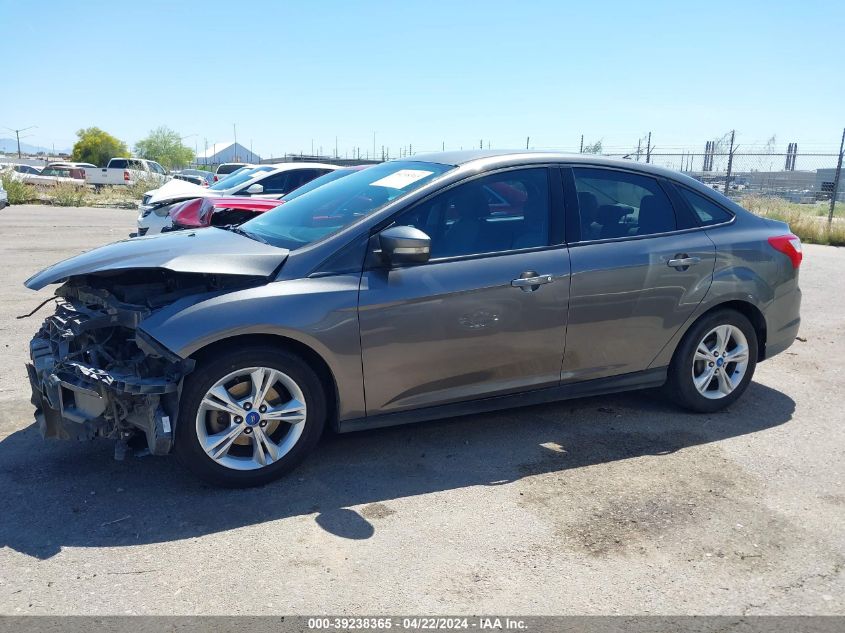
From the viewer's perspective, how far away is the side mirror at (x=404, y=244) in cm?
393

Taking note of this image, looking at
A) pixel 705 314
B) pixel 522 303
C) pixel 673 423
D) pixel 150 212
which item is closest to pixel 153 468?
pixel 522 303

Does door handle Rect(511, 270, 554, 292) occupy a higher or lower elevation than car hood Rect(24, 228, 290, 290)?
lower

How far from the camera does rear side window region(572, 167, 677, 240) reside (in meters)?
4.73

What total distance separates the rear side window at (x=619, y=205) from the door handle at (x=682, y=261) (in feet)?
0.69

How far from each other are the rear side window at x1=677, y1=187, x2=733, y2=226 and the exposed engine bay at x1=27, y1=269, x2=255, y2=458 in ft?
10.1

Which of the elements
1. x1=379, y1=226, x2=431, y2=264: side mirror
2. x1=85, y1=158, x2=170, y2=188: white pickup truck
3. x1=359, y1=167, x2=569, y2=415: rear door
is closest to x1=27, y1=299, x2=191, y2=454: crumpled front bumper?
x1=359, y1=167, x2=569, y2=415: rear door

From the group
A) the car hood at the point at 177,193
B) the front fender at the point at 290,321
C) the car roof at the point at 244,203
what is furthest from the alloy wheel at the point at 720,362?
the car hood at the point at 177,193

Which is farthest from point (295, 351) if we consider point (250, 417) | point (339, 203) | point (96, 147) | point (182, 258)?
point (96, 147)

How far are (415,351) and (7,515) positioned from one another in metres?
2.19

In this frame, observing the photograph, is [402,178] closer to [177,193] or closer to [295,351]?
[295,351]

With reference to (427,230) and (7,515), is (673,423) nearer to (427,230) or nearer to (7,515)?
(427,230)

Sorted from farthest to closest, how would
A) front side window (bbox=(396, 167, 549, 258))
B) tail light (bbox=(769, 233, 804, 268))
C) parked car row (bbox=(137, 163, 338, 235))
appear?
parked car row (bbox=(137, 163, 338, 235)) < tail light (bbox=(769, 233, 804, 268)) < front side window (bbox=(396, 167, 549, 258))

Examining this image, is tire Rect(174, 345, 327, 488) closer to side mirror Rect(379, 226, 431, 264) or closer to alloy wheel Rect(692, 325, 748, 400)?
side mirror Rect(379, 226, 431, 264)

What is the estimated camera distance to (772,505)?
3.95m
